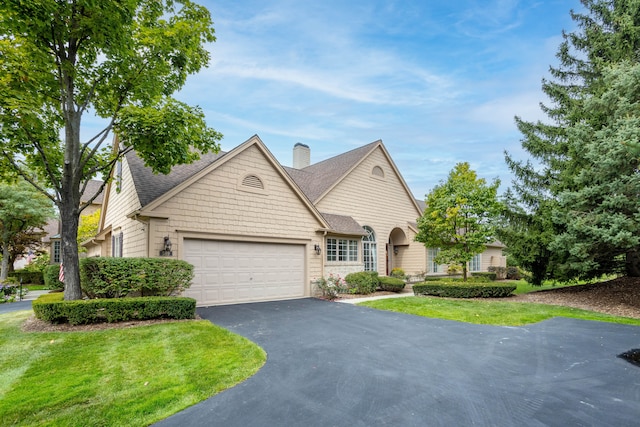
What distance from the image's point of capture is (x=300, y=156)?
79.1 ft

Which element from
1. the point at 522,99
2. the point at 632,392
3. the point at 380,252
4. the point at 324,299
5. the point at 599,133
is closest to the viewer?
the point at 632,392

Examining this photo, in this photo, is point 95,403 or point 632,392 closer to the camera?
point 95,403

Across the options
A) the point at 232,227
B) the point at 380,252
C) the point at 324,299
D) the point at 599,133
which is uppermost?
the point at 599,133

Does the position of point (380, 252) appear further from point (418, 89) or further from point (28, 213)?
point (28, 213)

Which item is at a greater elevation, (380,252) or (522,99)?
(522,99)

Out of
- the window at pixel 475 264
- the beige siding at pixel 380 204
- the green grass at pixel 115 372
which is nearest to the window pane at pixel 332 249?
the beige siding at pixel 380 204

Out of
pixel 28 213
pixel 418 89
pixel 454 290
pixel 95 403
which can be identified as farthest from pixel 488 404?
pixel 28 213

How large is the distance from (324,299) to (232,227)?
16.0ft

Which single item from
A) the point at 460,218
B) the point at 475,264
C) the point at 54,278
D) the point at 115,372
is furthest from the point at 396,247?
the point at 54,278

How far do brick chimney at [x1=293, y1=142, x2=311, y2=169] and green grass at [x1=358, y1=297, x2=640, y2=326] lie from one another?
14173 mm

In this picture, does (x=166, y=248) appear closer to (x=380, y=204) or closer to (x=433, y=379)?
(x=433, y=379)

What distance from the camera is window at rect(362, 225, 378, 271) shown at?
59.7 ft

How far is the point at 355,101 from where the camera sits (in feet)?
61.9

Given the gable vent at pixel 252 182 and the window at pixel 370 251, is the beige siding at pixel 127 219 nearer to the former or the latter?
the gable vent at pixel 252 182
